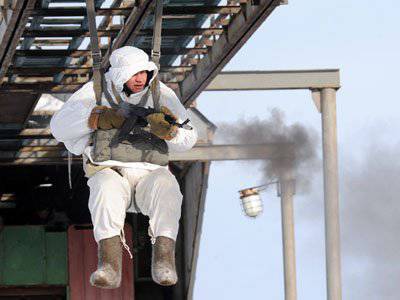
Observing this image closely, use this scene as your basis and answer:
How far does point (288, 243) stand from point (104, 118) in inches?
657

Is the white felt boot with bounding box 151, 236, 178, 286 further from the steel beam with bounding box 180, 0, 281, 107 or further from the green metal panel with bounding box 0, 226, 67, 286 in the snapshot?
the green metal panel with bounding box 0, 226, 67, 286

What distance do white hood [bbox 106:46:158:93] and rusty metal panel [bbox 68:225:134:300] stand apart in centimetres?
2000

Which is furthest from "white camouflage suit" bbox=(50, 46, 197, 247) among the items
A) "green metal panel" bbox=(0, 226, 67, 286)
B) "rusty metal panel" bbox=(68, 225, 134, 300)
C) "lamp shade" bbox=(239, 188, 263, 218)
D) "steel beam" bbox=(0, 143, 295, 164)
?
"green metal panel" bbox=(0, 226, 67, 286)

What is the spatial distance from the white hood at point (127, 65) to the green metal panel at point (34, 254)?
20.5 metres

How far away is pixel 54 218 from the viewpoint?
32594 millimetres

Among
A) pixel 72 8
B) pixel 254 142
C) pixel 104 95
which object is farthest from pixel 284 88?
pixel 104 95

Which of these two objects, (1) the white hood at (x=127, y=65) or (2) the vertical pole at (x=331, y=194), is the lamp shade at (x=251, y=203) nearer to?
(2) the vertical pole at (x=331, y=194)

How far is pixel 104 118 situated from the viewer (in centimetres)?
1151

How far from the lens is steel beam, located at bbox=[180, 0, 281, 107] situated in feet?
59.7

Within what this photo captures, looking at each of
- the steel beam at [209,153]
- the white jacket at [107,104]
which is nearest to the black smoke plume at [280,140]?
→ the steel beam at [209,153]

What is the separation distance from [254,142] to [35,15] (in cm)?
1063

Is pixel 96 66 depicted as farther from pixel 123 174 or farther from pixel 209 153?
pixel 209 153

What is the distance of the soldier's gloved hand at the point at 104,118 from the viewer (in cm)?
1152

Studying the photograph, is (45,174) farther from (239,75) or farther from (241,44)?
(241,44)
